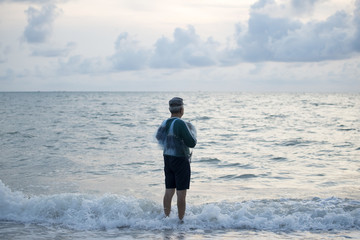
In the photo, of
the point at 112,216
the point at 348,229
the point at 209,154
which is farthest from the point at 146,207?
the point at 209,154

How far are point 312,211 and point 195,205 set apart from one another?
85.5 inches

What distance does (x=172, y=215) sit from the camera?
6.58 metres

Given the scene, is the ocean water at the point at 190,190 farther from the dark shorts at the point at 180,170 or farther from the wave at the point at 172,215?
the dark shorts at the point at 180,170

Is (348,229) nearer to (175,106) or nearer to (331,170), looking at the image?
(175,106)

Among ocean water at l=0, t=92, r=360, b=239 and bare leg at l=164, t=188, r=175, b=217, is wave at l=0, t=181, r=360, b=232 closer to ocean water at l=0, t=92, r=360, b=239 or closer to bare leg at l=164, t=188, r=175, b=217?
ocean water at l=0, t=92, r=360, b=239

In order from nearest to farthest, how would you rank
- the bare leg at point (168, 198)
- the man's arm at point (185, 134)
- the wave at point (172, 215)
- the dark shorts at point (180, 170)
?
1. the man's arm at point (185, 134)
2. the dark shorts at point (180, 170)
3. the bare leg at point (168, 198)
4. the wave at point (172, 215)

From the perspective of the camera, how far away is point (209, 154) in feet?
46.6

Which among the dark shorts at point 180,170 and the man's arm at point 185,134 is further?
the dark shorts at point 180,170

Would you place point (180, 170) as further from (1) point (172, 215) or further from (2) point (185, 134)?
(1) point (172, 215)

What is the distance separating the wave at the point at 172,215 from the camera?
6445 millimetres

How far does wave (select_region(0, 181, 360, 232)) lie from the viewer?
6.45m

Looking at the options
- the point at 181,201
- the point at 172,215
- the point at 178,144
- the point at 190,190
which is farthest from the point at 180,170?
the point at 190,190

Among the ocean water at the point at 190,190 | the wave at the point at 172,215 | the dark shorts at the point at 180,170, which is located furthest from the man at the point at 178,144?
the wave at the point at 172,215

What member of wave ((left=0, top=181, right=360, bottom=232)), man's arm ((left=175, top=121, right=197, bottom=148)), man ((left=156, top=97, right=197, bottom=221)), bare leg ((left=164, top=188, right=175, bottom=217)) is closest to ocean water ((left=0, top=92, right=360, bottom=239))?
wave ((left=0, top=181, right=360, bottom=232))
